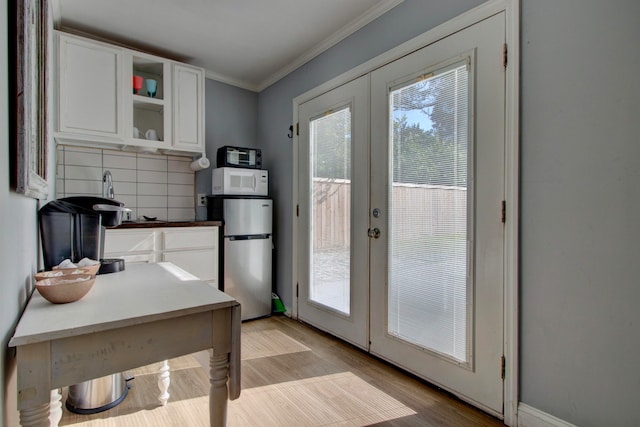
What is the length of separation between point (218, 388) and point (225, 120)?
120 inches

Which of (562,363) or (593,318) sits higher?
(593,318)

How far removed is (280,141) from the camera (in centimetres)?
342

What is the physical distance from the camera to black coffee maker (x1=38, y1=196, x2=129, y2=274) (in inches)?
51.4

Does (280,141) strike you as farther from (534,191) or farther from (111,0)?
(534,191)

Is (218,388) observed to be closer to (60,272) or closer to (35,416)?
(35,416)

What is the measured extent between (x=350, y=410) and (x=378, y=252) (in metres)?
0.97

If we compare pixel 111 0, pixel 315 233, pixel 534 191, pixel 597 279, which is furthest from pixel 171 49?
pixel 597 279

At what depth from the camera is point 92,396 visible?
1690 mm

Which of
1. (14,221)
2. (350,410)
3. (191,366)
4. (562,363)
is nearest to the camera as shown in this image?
(14,221)

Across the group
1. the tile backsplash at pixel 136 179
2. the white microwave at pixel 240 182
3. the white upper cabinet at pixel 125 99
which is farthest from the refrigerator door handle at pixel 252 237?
the white upper cabinet at pixel 125 99

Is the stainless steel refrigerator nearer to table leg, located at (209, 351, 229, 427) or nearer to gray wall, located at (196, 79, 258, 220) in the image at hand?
gray wall, located at (196, 79, 258, 220)

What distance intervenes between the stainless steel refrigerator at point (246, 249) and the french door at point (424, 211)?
71 cm

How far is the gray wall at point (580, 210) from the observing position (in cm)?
128

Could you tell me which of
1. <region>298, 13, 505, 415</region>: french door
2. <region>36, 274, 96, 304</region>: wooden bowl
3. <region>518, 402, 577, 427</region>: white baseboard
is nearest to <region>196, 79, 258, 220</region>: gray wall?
<region>298, 13, 505, 415</region>: french door
